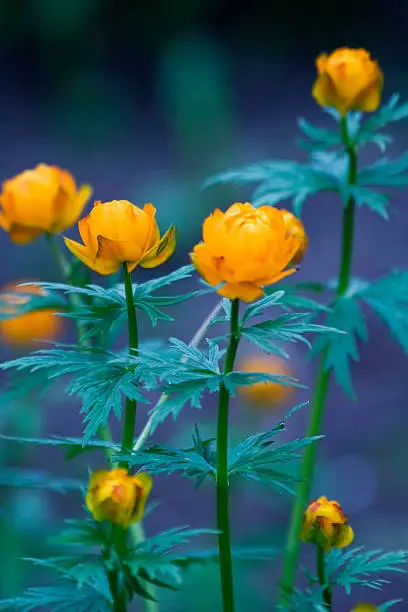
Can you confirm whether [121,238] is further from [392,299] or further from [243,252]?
[392,299]

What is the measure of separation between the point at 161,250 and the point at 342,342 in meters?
0.38

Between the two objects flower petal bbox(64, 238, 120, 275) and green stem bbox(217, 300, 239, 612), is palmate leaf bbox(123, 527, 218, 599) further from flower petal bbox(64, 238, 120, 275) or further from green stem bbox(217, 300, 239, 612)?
flower petal bbox(64, 238, 120, 275)

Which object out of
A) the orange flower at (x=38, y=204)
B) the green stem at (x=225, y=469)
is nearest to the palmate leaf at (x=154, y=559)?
the green stem at (x=225, y=469)

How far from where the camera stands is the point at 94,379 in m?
0.78

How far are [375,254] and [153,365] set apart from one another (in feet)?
9.11

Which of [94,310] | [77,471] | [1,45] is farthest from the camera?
[1,45]

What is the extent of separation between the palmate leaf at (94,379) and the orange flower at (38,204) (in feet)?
0.98

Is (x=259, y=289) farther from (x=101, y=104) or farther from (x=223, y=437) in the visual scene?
(x=101, y=104)

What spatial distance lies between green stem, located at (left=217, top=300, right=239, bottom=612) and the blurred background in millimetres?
1184

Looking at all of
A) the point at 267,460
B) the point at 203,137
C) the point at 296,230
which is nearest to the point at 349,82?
the point at 296,230

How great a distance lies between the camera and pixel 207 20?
15.6ft

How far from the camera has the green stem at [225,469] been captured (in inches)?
28.9

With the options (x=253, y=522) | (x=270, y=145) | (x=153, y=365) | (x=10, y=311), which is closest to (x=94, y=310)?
(x=153, y=365)

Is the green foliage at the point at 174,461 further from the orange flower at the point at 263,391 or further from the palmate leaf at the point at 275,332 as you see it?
the orange flower at the point at 263,391
